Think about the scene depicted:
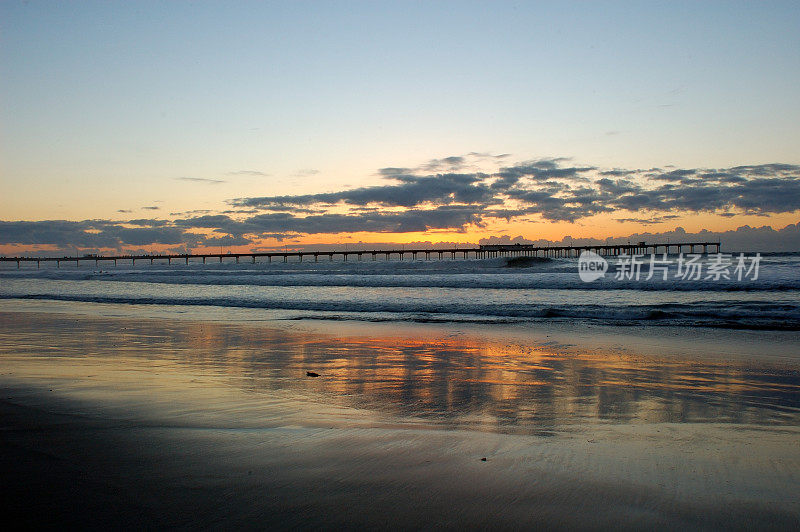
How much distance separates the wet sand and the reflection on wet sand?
0.13ft

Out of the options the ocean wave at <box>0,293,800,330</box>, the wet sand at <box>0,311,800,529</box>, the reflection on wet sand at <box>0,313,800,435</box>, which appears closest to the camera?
the wet sand at <box>0,311,800,529</box>

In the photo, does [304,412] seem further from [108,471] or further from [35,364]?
[35,364]

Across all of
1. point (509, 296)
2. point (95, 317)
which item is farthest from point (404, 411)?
point (509, 296)

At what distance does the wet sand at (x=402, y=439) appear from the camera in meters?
2.57

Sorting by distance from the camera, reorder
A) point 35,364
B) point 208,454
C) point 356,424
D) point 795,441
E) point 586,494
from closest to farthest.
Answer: point 586,494
point 208,454
point 795,441
point 356,424
point 35,364

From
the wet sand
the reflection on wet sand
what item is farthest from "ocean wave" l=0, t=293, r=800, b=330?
the wet sand

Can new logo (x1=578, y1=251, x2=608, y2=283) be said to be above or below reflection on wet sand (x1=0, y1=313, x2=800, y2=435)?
above

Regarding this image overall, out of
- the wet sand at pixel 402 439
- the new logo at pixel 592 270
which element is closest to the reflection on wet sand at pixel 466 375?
the wet sand at pixel 402 439

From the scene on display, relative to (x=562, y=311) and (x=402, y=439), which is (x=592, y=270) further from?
(x=402, y=439)

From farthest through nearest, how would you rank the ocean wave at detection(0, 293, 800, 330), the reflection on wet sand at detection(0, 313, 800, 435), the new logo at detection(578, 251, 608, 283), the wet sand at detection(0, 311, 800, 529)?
1. the new logo at detection(578, 251, 608, 283)
2. the ocean wave at detection(0, 293, 800, 330)
3. the reflection on wet sand at detection(0, 313, 800, 435)
4. the wet sand at detection(0, 311, 800, 529)

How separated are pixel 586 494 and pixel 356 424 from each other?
1.87 meters

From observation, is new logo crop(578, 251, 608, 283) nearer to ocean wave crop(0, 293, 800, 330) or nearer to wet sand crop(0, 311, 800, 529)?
ocean wave crop(0, 293, 800, 330)

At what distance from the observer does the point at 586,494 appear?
9.09 ft

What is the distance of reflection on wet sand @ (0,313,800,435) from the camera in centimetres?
450
